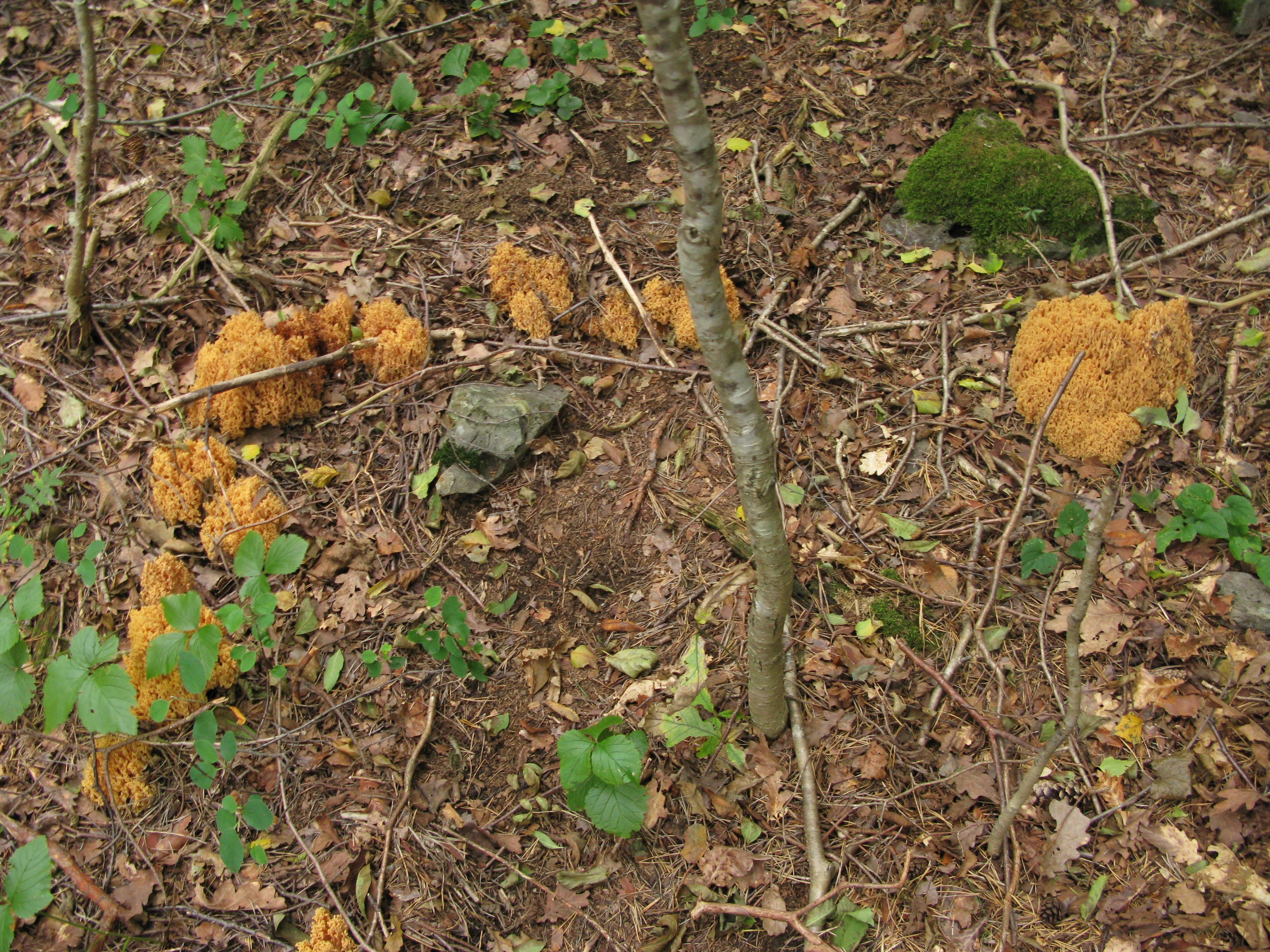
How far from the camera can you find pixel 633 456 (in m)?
3.85

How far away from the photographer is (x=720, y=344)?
2.14m

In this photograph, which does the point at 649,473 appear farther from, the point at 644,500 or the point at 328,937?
the point at 328,937

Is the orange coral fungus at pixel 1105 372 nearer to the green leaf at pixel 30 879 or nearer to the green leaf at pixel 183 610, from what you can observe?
the green leaf at pixel 183 610

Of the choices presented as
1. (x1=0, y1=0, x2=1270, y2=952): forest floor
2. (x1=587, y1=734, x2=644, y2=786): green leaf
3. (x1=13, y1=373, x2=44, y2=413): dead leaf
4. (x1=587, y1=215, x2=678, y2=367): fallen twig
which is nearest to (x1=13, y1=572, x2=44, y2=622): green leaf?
(x1=0, y1=0, x2=1270, y2=952): forest floor

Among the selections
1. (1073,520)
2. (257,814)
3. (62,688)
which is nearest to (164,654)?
(62,688)

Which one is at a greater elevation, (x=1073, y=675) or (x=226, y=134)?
(x=226, y=134)

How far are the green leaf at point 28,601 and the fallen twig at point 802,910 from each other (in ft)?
8.53

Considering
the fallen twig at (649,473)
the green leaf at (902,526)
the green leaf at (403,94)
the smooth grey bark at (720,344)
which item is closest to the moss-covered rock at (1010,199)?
the green leaf at (902,526)

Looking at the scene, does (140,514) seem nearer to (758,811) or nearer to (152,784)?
(152,784)

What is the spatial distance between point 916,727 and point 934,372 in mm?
1877

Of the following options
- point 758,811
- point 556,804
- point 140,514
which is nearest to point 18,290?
point 140,514

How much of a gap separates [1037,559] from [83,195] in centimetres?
516

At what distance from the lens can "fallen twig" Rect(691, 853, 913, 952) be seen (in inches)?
98.3

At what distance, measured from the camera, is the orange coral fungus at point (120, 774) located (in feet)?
10.5
